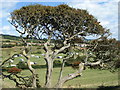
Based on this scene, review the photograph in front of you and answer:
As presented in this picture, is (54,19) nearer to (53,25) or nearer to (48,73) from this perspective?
(53,25)

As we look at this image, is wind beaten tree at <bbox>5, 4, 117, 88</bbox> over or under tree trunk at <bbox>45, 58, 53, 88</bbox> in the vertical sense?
over

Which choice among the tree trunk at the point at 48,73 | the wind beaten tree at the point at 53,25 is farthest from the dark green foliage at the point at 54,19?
the tree trunk at the point at 48,73

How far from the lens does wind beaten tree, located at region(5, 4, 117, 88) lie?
14.8 meters

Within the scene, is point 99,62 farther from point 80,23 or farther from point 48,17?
point 48,17

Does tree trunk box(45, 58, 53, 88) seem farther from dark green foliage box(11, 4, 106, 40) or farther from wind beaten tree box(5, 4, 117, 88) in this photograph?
dark green foliage box(11, 4, 106, 40)

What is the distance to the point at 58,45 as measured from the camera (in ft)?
55.0

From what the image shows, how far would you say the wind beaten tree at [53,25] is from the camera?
1478cm

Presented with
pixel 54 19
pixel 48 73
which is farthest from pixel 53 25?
pixel 48 73

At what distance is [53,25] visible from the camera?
15773 millimetres

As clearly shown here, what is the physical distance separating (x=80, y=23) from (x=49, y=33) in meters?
2.55

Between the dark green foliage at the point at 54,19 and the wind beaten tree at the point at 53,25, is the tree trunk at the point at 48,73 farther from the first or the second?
the dark green foliage at the point at 54,19

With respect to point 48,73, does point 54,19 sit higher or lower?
higher

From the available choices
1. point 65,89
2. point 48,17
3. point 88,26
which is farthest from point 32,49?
point 88,26

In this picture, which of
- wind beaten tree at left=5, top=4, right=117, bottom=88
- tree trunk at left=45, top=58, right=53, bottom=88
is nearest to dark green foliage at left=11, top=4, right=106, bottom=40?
wind beaten tree at left=5, top=4, right=117, bottom=88
